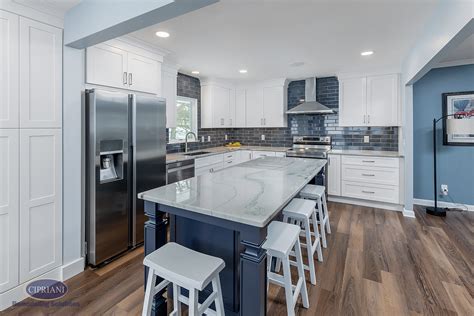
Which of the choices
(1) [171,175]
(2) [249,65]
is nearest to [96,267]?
(1) [171,175]

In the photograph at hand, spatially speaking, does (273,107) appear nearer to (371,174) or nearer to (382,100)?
(382,100)

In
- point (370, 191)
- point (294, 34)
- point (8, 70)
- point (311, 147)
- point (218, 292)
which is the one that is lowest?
point (218, 292)

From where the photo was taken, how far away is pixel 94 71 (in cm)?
246

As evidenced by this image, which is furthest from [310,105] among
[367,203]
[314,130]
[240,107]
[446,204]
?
[446,204]

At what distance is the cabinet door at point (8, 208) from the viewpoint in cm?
181

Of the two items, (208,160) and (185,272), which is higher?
(208,160)

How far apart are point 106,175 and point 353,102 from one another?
4209 mm

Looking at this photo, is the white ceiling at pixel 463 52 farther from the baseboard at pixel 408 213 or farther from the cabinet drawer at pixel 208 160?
the cabinet drawer at pixel 208 160

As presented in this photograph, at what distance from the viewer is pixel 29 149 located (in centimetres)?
195

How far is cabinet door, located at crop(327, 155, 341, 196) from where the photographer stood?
4.48m

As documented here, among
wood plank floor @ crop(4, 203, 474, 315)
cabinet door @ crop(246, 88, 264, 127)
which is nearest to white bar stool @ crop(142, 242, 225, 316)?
wood plank floor @ crop(4, 203, 474, 315)

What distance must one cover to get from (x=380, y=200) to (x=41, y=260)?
4.56m

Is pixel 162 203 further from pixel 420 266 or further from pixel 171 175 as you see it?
pixel 420 266

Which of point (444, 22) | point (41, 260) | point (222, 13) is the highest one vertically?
point (222, 13)
